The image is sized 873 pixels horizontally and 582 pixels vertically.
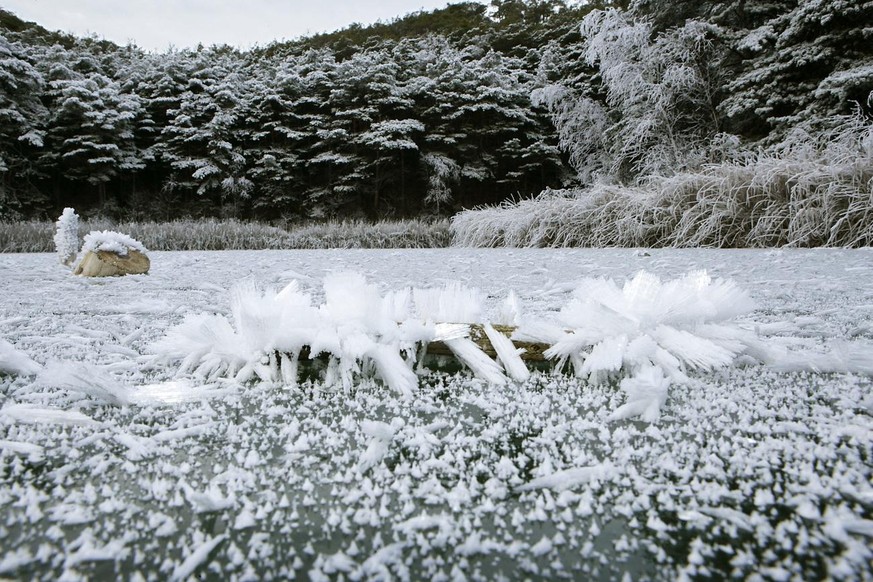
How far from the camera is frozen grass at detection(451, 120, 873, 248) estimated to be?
385 cm

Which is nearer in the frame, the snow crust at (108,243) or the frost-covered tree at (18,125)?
the snow crust at (108,243)

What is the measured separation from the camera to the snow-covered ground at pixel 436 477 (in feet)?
0.89

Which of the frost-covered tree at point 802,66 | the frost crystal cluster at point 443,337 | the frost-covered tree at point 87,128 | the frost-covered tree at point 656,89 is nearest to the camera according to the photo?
the frost crystal cluster at point 443,337

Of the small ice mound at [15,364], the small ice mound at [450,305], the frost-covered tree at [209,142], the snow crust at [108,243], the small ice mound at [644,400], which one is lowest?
the small ice mound at [644,400]

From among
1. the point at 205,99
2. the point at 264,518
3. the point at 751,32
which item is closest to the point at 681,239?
the point at 264,518

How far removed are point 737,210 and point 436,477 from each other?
4.87 m

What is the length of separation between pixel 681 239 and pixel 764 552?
4.70 m

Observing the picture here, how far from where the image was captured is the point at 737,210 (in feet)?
14.4

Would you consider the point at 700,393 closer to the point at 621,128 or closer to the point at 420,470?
the point at 420,470

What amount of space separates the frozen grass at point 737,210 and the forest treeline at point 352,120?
403cm

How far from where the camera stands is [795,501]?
1.05 ft

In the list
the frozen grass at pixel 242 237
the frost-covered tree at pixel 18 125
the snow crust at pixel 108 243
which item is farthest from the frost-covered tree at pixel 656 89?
the frost-covered tree at pixel 18 125

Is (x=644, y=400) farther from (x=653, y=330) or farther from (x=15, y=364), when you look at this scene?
(x=15, y=364)

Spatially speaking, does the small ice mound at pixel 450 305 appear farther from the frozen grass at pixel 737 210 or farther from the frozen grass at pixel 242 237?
the frozen grass at pixel 242 237
